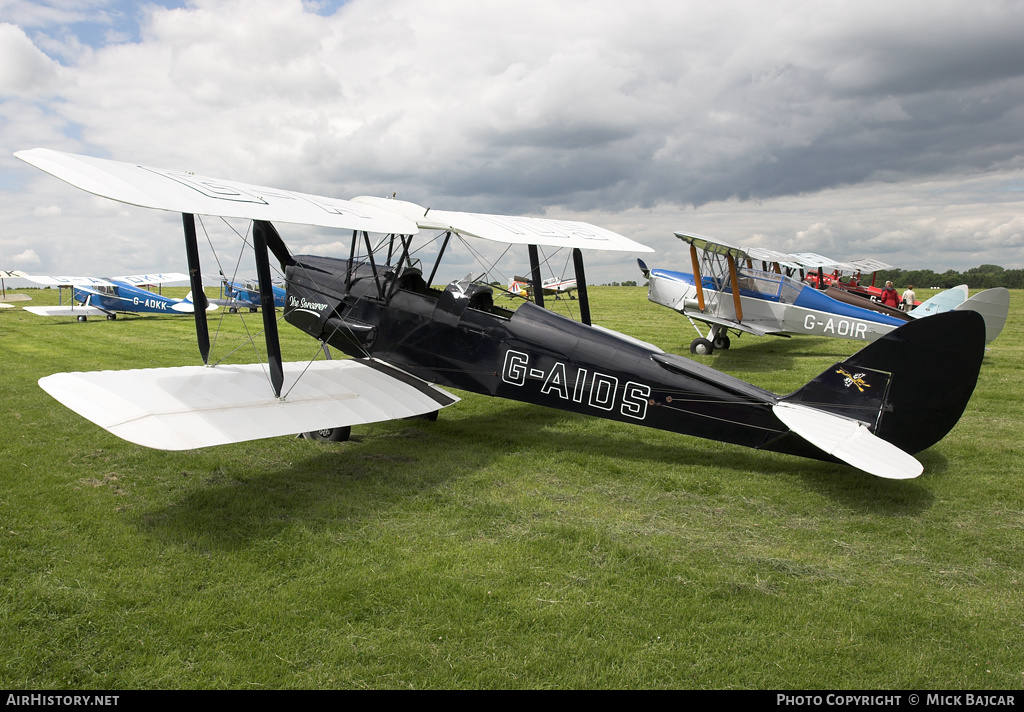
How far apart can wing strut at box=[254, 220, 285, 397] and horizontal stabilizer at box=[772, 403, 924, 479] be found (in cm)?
427

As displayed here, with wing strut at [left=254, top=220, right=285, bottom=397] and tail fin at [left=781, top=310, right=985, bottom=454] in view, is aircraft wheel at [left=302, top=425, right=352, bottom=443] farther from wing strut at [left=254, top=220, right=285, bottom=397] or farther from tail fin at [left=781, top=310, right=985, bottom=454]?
tail fin at [left=781, top=310, right=985, bottom=454]

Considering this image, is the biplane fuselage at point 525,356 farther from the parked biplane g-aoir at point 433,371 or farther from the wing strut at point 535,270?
the wing strut at point 535,270

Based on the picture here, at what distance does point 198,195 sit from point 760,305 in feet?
37.0

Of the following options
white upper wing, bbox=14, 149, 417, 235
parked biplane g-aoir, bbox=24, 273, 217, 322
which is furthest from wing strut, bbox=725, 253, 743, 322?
parked biplane g-aoir, bbox=24, 273, 217, 322

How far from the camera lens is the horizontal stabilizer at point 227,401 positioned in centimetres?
435

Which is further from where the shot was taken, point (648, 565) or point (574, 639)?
point (648, 565)

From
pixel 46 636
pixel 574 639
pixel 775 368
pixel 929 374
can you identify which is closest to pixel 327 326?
pixel 46 636

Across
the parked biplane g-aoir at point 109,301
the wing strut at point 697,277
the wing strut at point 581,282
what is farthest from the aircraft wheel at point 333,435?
the parked biplane g-aoir at point 109,301

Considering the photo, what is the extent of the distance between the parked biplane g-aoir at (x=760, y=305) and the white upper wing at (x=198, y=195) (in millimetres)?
8008

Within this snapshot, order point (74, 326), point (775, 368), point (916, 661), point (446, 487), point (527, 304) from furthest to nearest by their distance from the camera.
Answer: point (74, 326)
point (775, 368)
point (527, 304)
point (446, 487)
point (916, 661)

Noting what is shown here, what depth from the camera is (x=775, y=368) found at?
11.4 metres

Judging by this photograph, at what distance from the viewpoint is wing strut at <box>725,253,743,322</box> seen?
12617mm

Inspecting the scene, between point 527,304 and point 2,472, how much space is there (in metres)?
4.97
